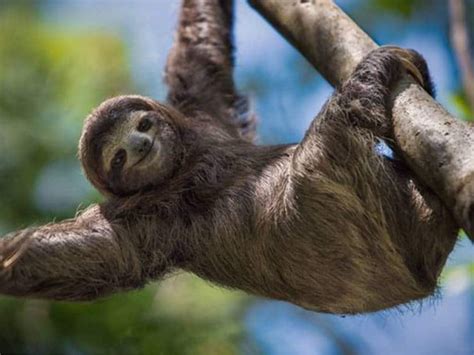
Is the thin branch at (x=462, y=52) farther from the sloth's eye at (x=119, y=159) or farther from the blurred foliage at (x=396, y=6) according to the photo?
the blurred foliage at (x=396, y=6)

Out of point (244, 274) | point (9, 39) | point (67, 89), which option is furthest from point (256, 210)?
point (9, 39)

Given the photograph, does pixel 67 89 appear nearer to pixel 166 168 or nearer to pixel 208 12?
pixel 208 12

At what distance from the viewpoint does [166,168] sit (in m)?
8.93

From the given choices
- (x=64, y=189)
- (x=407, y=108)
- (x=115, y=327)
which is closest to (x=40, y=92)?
(x=64, y=189)

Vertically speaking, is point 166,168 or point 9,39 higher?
point 166,168

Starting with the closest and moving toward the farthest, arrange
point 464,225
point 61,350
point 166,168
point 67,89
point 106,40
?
1. point 464,225
2. point 166,168
3. point 61,350
4. point 67,89
5. point 106,40

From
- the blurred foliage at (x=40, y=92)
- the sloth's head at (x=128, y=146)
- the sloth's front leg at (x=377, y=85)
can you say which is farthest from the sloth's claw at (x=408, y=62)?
the blurred foliage at (x=40, y=92)

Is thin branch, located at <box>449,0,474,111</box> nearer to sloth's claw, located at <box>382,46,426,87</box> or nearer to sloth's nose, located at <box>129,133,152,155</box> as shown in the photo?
sloth's claw, located at <box>382,46,426,87</box>

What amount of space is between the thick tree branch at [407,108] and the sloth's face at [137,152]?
1.46 m

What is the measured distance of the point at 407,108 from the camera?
260 inches

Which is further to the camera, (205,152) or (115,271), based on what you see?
(205,152)

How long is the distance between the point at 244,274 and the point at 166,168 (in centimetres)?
131

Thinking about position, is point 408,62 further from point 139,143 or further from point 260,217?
point 139,143

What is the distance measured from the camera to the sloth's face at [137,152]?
8.85 meters
